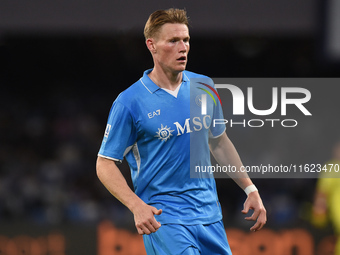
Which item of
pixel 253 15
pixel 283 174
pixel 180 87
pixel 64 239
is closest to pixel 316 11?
pixel 253 15

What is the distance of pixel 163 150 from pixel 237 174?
0.51 metres

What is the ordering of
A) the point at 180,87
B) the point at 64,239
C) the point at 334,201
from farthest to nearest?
the point at 64,239
the point at 334,201
the point at 180,87

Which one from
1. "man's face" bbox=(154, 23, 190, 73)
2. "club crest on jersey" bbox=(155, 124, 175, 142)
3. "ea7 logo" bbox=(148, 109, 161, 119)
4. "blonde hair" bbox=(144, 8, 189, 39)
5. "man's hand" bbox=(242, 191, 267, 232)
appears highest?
"blonde hair" bbox=(144, 8, 189, 39)

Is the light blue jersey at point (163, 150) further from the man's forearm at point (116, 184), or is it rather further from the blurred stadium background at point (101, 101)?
the blurred stadium background at point (101, 101)

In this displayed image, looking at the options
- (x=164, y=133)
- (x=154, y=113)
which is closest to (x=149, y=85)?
(x=154, y=113)

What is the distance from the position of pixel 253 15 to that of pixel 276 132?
1.85 meters

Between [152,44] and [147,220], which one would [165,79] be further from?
[147,220]

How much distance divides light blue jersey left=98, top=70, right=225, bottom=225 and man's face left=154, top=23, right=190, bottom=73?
0.19m

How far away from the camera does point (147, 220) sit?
10.9 ft

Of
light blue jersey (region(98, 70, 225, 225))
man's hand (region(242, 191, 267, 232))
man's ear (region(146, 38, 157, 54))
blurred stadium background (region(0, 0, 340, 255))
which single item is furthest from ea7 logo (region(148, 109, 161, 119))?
blurred stadium background (region(0, 0, 340, 255))

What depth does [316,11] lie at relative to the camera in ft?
28.7

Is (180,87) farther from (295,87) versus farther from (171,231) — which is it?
(295,87)

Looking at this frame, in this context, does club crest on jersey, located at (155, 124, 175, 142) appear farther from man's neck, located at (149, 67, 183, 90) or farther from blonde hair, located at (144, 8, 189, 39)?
blonde hair, located at (144, 8, 189, 39)

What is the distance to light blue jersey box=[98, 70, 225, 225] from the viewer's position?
143 inches
